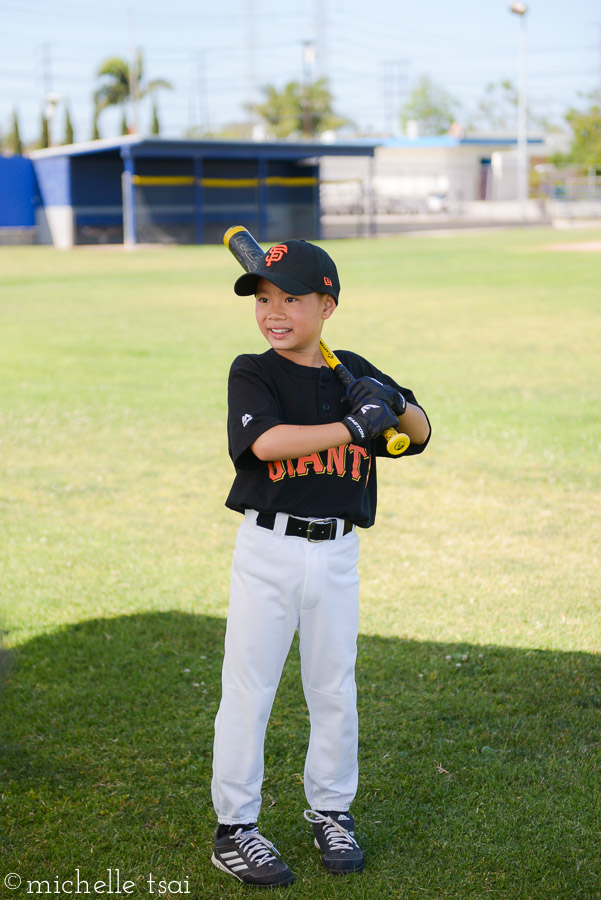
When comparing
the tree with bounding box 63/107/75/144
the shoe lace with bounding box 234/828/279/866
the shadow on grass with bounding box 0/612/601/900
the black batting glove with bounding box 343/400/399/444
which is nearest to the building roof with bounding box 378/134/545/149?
the tree with bounding box 63/107/75/144

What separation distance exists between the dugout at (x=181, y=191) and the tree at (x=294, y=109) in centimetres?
4100

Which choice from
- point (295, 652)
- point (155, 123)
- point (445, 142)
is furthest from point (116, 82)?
point (295, 652)

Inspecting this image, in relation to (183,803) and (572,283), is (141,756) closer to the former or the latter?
(183,803)

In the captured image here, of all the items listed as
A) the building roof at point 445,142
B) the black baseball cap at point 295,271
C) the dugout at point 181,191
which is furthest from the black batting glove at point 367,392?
the building roof at point 445,142

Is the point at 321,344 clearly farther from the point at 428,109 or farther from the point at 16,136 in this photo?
the point at 428,109

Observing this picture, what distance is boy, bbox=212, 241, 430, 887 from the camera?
2.70 meters

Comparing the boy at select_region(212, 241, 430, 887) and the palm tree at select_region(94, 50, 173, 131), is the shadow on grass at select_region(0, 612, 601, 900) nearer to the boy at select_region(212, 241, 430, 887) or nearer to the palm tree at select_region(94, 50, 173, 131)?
the boy at select_region(212, 241, 430, 887)

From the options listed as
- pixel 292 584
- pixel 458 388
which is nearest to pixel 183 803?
pixel 292 584

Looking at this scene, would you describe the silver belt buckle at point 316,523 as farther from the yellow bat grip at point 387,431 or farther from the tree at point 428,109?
the tree at point 428,109

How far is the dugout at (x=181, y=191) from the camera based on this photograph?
134 ft

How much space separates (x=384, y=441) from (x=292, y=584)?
0.53m

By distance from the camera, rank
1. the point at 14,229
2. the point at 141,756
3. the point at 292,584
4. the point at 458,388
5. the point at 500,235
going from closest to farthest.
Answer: the point at 292,584
the point at 141,756
the point at 458,388
the point at 500,235
the point at 14,229

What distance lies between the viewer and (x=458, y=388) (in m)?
10.4

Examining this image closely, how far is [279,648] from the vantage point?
2.76m
